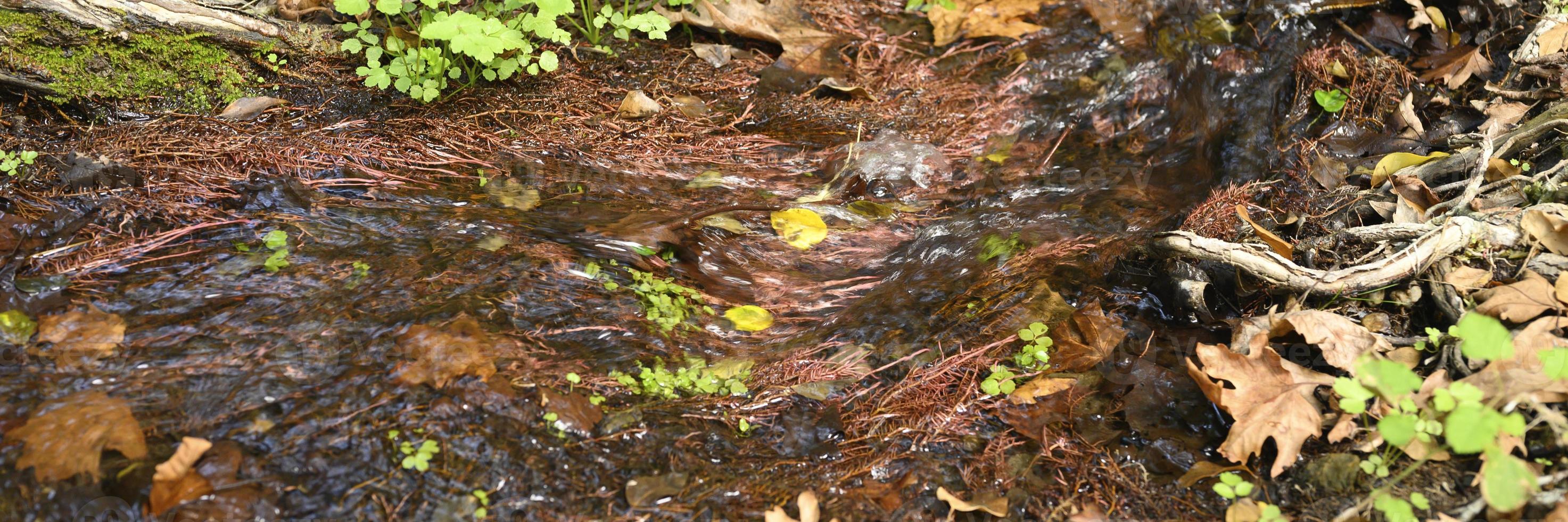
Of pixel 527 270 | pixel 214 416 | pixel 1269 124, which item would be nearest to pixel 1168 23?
pixel 1269 124

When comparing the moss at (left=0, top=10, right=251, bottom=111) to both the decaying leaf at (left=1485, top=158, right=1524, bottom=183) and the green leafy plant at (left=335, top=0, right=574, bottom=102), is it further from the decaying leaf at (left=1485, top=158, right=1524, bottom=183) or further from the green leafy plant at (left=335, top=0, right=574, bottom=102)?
the decaying leaf at (left=1485, top=158, right=1524, bottom=183)

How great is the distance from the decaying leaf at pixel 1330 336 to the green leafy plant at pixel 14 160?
436cm

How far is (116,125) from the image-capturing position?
3420 mm

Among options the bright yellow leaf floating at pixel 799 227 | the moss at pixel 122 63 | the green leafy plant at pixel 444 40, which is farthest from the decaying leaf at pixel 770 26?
the moss at pixel 122 63

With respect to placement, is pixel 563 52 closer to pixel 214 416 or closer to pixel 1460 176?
pixel 214 416

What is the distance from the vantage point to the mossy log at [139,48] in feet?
11.1

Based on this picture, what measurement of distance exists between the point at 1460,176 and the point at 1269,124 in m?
1.01

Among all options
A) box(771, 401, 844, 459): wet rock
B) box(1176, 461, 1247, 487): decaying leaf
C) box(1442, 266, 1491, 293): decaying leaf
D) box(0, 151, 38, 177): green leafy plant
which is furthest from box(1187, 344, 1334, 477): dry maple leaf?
box(0, 151, 38, 177): green leafy plant

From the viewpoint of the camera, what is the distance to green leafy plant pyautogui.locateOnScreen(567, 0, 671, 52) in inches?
162

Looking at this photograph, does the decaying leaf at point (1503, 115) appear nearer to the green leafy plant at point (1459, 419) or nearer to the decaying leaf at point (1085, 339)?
the green leafy plant at point (1459, 419)

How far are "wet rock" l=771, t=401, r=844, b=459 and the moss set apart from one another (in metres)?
2.99

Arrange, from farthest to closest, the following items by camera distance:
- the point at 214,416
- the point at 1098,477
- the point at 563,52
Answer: the point at 563,52 → the point at 1098,477 → the point at 214,416

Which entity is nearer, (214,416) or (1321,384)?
(214,416)

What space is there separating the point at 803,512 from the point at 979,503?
1.64 feet
